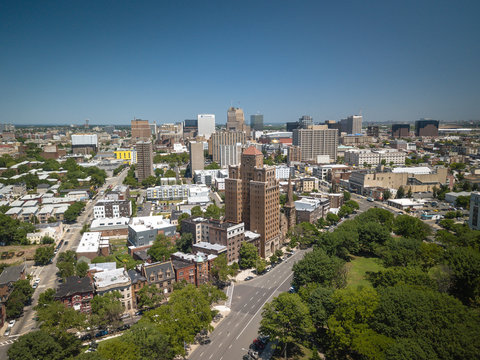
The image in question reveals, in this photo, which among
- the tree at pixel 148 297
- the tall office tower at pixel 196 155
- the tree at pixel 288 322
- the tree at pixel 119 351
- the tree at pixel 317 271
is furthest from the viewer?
the tall office tower at pixel 196 155

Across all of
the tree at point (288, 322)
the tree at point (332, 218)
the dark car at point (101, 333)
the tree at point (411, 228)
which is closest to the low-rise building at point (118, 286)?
the dark car at point (101, 333)

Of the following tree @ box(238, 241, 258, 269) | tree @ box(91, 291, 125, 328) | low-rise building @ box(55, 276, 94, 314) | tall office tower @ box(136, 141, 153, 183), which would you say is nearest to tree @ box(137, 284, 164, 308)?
tree @ box(91, 291, 125, 328)

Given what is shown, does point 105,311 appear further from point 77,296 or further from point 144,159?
point 144,159

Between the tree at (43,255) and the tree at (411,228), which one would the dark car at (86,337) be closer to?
the tree at (43,255)

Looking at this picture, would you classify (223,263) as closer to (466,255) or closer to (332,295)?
(332,295)

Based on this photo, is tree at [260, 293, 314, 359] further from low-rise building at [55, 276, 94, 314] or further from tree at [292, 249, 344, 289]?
low-rise building at [55, 276, 94, 314]
